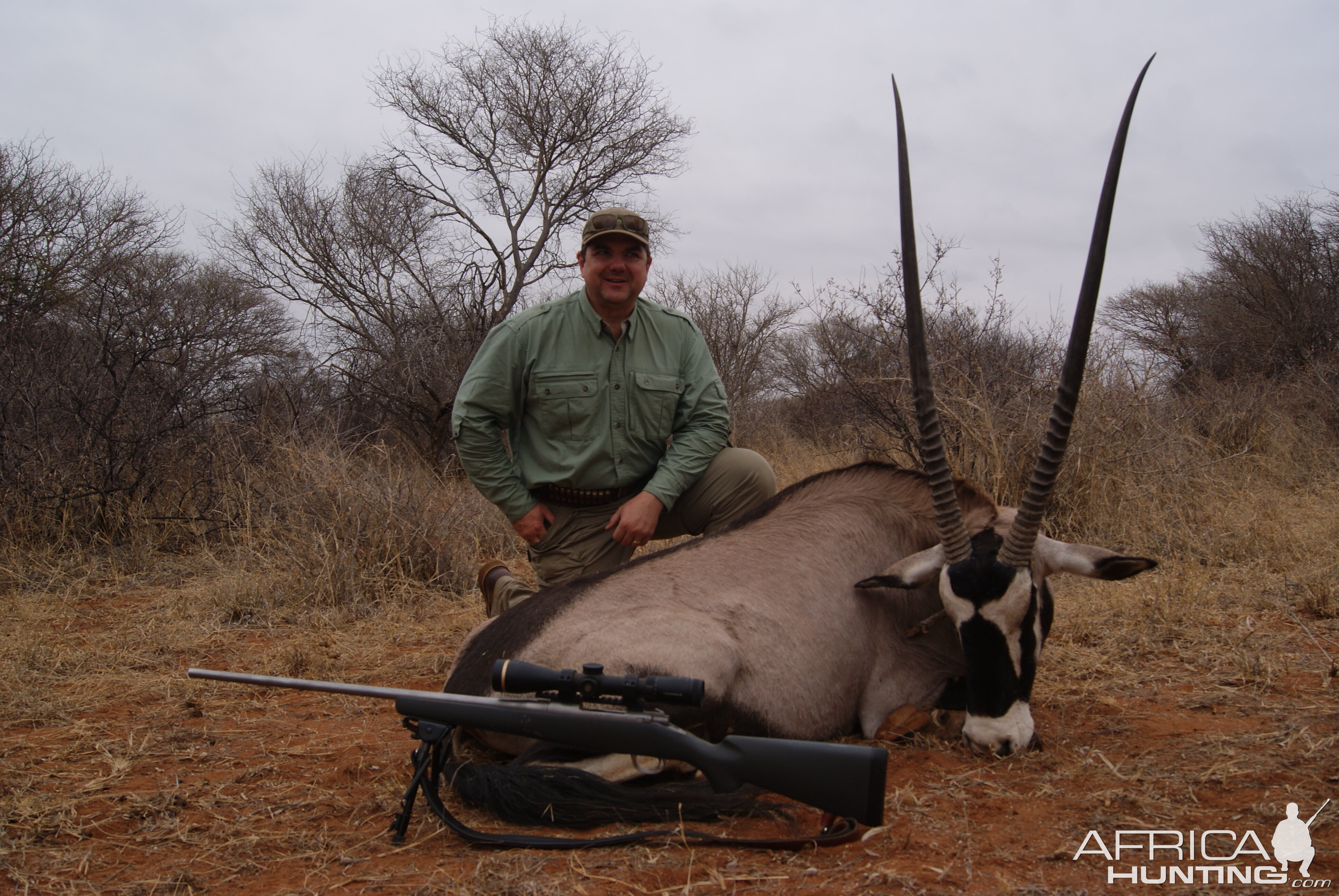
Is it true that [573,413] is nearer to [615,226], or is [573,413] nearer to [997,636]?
[615,226]

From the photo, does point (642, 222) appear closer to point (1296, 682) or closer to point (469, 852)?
point (469, 852)

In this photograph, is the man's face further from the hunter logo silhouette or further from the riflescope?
the hunter logo silhouette

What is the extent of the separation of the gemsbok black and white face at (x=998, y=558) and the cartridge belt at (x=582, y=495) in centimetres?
161

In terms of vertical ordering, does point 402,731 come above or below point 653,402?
below

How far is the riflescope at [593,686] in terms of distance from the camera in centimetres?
239

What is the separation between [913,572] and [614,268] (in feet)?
6.44

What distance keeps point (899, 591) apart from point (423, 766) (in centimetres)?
189

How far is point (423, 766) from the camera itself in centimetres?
246

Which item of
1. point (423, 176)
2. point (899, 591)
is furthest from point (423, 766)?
point (423, 176)

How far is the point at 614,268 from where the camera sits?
4215 mm

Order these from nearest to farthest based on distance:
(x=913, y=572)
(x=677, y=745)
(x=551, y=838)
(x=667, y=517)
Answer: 1. (x=677, y=745)
2. (x=551, y=838)
3. (x=913, y=572)
4. (x=667, y=517)

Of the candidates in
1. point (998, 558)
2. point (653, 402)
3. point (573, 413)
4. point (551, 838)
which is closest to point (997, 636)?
point (998, 558)

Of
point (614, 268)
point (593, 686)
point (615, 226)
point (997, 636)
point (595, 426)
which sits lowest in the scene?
point (593, 686)

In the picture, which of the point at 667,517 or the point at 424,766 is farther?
the point at 667,517
